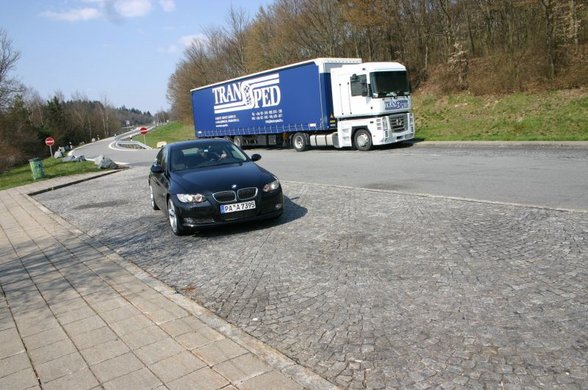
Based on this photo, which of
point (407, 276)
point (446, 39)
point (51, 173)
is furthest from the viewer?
point (446, 39)

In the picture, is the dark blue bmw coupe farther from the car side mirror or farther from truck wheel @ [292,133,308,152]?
truck wheel @ [292,133,308,152]

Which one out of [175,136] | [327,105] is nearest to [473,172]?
[327,105]

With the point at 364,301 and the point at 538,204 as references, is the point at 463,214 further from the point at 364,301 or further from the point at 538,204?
the point at 364,301

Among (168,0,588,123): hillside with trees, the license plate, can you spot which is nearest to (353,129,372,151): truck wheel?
(168,0,588,123): hillside with trees

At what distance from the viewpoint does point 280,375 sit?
3.20 metres

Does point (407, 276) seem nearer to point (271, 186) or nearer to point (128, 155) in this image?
point (271, 186)

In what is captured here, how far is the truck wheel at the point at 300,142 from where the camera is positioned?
23.1 meters

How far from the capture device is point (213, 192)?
7.32 meters

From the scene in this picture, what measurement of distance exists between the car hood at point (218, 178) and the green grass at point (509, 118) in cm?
1338

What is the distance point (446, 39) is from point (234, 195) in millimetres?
27915

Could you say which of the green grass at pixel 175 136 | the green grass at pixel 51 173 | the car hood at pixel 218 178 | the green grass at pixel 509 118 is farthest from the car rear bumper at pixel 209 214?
the green grass at pixel 175 136

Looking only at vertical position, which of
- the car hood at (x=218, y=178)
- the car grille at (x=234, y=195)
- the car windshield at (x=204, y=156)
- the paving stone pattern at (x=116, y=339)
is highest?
the car windshield at (x=204, y=156)

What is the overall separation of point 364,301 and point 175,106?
254 feet

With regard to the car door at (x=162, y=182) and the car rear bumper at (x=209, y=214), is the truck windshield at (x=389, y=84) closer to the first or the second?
the car door at (x=162, y=182)
